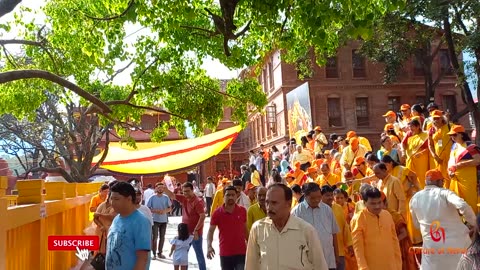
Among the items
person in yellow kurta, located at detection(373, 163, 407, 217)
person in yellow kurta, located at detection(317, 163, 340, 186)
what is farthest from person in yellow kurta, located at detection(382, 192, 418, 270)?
person in yellow kurta, located at detection(317, 163, 340, 186)

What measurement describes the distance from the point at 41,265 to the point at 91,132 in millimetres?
16018

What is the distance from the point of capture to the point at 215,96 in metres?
10.8

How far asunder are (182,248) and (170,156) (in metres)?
14.1

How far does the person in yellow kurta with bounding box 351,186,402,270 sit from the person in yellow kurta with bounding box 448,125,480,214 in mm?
2564

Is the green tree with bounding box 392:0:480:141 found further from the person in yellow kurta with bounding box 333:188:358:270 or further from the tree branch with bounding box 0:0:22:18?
the tree branch with bounding box 0:0:22:18

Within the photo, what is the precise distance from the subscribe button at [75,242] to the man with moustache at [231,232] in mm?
1658

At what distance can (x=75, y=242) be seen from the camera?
25.0 feet

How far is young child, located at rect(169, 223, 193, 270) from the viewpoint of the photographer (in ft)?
27.6

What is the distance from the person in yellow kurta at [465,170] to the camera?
304 inches

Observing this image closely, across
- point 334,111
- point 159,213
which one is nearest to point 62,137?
point 159,213

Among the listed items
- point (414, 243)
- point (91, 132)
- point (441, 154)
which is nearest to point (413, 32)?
point (91, 132)

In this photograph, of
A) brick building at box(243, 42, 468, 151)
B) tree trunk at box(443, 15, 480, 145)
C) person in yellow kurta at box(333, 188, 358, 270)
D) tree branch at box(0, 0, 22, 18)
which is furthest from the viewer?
brick building at box(243, 42, 468, 151)

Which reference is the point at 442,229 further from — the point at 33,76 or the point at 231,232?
the point at 33,76

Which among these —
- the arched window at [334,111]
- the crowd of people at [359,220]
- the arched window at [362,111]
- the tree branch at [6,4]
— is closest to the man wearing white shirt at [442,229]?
the crowd of people at [359,220]
